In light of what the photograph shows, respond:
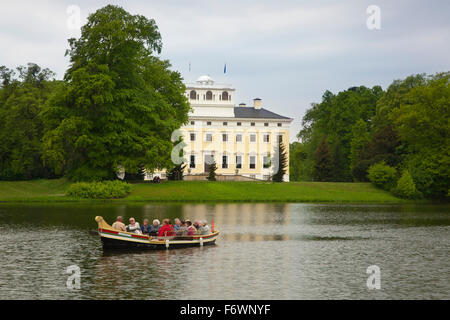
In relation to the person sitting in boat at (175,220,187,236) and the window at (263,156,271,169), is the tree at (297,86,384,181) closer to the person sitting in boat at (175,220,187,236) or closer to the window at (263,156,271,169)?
the window at (263,156,271,169)

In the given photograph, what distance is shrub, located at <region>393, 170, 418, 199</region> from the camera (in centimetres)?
6744

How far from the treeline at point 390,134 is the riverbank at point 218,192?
4211 mm

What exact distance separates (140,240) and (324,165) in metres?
66.8

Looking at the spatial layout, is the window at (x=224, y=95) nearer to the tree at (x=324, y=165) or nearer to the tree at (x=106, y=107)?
the tree at (x=324, y=165)

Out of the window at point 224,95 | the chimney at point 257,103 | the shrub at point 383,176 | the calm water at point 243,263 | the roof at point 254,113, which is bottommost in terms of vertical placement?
the calm water at point 243,263

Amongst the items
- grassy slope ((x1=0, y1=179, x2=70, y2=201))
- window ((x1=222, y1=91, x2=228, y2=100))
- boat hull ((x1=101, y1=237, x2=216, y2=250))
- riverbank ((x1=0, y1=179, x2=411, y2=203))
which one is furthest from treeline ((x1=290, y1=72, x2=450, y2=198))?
boat hull ((x1=101, y1=237, x2=216, y2=250))

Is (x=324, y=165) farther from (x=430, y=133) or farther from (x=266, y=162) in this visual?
(x=430, y=133)

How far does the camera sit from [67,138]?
189 feet

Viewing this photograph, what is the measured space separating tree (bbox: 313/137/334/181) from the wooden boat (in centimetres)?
6316

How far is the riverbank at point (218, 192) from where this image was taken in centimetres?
5916

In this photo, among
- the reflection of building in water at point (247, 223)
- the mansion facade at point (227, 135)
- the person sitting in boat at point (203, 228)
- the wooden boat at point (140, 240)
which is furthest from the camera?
the mansion facade at point (227, 135)

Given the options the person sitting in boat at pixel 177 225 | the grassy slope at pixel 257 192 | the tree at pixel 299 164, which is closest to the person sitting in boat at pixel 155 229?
the person sitting in boat at pixel 177 225

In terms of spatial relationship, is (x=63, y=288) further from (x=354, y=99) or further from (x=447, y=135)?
(x=354, y=99)

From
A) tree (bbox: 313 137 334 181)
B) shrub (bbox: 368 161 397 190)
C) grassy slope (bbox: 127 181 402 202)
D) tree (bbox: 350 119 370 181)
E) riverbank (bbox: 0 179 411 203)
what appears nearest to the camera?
riverbank (bbox: 0 179 411 203)
